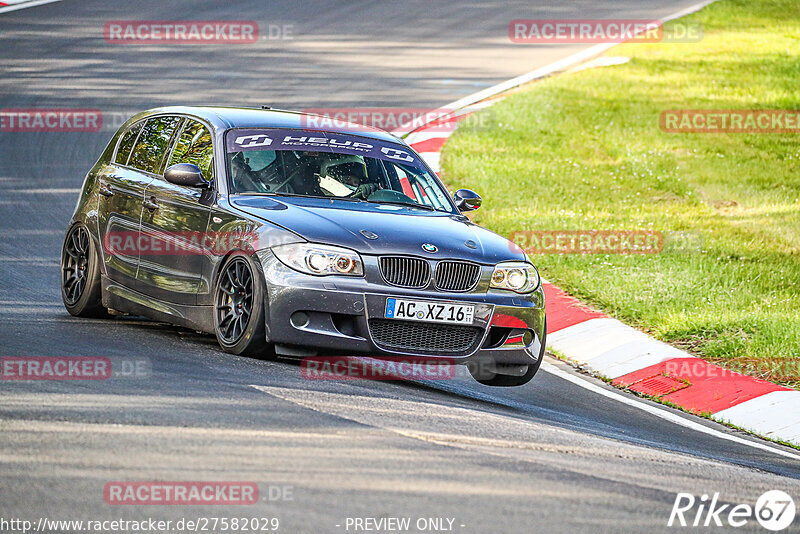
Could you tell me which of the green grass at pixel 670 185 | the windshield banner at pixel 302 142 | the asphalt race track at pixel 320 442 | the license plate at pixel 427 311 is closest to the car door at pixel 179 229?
the windshield banner at pixel 302 142

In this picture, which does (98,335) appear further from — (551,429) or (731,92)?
(731,92)

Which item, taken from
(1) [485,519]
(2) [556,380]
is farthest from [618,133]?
(1) [485,519]

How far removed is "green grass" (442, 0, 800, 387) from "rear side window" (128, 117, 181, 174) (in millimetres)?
4284

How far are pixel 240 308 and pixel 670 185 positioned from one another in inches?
→ 370

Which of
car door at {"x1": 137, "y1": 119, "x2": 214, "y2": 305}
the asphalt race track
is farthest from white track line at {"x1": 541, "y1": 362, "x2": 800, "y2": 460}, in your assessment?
car door at {"x1": 137, "y1": 119, "x2": 214, "y2": 305}

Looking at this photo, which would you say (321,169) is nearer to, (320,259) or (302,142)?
(302,142)

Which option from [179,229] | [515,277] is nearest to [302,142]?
[179,229]

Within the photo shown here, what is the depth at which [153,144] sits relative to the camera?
10195 millimetres

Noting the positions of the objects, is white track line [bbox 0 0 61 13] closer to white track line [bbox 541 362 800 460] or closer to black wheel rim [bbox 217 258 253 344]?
white track line [bbox 541 362 800 460]

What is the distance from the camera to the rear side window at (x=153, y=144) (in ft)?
32.9

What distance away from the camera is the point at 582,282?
12.6 meters

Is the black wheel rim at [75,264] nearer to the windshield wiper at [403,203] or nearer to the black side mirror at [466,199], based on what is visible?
the windshield wiper at [403,203]

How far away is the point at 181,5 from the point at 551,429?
23131mm

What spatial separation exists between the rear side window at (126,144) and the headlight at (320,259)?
280cm
